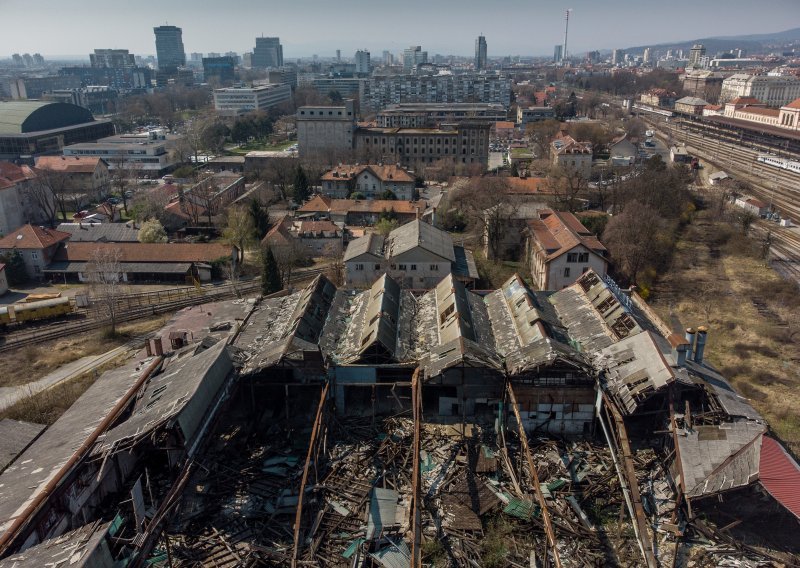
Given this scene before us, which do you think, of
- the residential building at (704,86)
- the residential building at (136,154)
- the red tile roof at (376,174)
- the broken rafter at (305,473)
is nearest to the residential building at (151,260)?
the broken rafter at (305,473)

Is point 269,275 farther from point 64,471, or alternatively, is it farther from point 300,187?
point 300,187

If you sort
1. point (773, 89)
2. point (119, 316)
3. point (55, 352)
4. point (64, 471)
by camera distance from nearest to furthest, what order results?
point (64, 471) < point (55, 352) < point (119, 316) < point (773, 89)

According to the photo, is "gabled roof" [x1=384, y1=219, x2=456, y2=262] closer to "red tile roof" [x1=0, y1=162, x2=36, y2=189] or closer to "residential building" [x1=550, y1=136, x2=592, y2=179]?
"residential building" [x1=550, y1=136, x2=592, y2=179]

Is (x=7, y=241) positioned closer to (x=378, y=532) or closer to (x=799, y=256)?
(x=378, y=532)

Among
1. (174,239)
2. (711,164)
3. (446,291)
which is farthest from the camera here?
(711,164)

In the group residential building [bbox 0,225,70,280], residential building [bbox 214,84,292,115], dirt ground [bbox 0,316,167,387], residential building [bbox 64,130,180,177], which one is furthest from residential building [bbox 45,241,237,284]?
residential building [bbox 214,84,292,115]

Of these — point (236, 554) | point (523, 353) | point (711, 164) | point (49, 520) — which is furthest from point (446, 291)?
point (711, 164)

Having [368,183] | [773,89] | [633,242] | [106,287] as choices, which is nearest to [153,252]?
[106,287]
